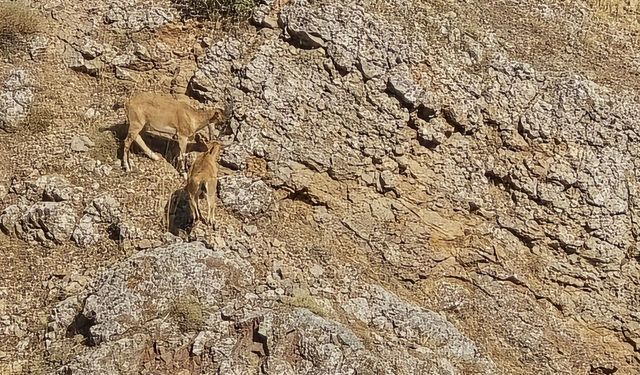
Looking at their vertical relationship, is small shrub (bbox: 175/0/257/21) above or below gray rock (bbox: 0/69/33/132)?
above

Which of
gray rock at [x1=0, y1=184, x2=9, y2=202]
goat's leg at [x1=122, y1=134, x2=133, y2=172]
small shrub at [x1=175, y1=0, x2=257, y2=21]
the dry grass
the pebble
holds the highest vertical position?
the dry grass

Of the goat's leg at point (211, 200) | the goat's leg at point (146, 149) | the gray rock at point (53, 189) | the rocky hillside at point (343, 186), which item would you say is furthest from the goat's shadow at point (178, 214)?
the gray rock at point (53, 189)

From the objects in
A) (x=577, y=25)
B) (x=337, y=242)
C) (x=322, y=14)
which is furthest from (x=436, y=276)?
(x=577, y=25)

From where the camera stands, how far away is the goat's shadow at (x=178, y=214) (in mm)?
8984

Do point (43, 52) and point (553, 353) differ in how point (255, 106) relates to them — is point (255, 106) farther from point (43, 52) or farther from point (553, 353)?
Result: point (553, 353)

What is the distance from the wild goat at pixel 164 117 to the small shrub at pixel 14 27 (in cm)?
194

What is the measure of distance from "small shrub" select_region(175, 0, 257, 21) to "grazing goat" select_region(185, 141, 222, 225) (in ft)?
6.74

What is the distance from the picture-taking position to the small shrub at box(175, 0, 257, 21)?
10336mm

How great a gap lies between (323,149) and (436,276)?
1.82 metres

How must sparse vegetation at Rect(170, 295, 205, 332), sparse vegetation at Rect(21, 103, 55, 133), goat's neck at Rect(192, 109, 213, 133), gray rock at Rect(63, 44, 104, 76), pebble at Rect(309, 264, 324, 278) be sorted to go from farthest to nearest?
gray rock at Rect(63, 44, 104, 76)
sparse vegetation at Rect(21, 103, 55, 133)
goat's neck at Rect(192, 109, 213, 133)
pebble at Rect(309, 264, 324, 278)
sparse vegetation at Rect(170, 295, 205, 332)

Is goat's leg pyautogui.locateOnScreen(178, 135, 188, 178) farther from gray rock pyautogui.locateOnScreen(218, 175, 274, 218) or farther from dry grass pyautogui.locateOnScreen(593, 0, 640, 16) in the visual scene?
dry grass pyautogui.locateOnScreen(593, 0, 640, 16)

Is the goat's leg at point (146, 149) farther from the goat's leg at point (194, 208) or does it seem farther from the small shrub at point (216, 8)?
the small shrub at point (216, 8)

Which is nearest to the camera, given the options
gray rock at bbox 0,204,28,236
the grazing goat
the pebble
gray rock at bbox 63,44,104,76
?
the grazing goat

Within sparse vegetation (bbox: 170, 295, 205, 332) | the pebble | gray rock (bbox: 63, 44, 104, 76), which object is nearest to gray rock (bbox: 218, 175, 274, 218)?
the pebble
